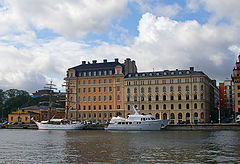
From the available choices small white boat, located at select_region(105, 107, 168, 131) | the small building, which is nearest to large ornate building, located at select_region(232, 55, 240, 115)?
small white boat, located at select_region(105, 107, 168, 131)

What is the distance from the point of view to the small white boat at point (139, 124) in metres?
95.9

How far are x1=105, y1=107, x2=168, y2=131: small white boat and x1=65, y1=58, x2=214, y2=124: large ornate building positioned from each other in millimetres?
23040

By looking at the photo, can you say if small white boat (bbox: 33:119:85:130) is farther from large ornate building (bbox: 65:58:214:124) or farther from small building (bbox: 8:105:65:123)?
small building (bbox: 8:105:65:123)

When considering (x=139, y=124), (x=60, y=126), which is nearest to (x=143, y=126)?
(x=139, y=124)

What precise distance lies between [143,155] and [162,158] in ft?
10.6

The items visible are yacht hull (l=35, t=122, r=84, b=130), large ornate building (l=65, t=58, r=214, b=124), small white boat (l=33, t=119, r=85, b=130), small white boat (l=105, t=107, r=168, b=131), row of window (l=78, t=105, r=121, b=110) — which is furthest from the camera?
row of window (l=78, t=105, r=121, b=110)

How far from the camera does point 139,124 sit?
96.7 m

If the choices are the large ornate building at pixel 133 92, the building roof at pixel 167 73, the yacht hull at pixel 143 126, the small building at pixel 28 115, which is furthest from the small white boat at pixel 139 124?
the small building at pixel 28 115

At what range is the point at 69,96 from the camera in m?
136

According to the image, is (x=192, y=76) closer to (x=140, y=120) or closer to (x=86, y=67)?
(x=140, y=120)

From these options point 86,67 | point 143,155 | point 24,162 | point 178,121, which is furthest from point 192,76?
point 24,162

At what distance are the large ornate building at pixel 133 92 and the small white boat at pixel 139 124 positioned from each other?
75.6 ft

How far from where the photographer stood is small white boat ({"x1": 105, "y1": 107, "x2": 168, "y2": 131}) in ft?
315

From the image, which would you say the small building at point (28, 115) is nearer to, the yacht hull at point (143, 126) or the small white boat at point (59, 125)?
the small white boat at point (59, 125)
